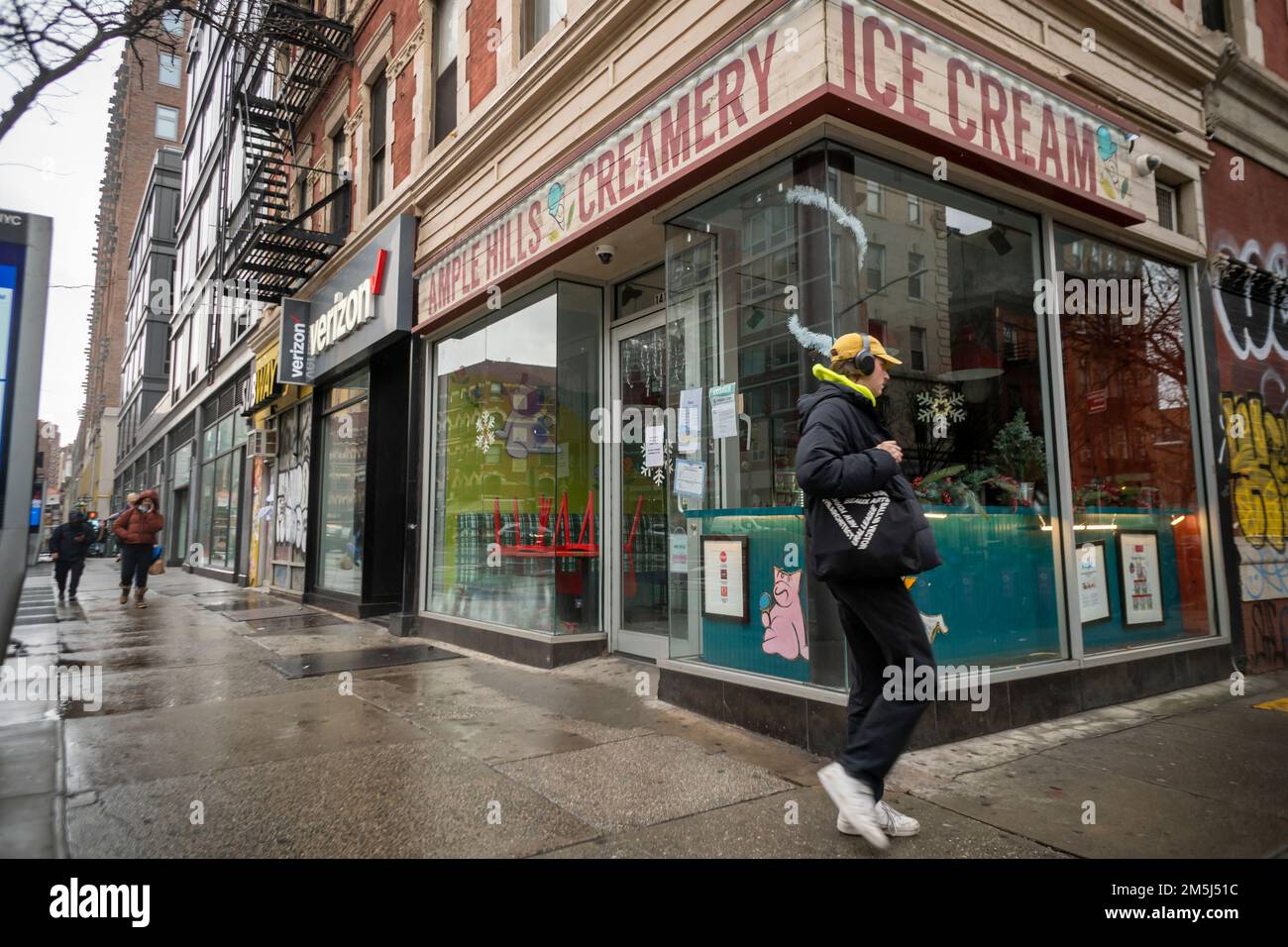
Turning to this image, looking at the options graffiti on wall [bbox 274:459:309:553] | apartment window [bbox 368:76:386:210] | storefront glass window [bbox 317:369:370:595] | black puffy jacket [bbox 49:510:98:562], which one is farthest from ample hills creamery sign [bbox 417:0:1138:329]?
black puffy jacket [bbox 49:510:98:562]

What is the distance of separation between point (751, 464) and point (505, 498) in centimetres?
378

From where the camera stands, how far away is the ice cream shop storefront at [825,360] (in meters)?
4.83

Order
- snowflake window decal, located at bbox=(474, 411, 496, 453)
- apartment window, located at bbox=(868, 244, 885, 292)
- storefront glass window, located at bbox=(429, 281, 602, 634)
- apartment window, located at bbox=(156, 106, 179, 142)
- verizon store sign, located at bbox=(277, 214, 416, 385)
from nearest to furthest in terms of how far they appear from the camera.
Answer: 1. apartment window, located at bbox=(868, 244, 885, 292)
2. storefront glass window, located at bbox=(429, 281, 602, 634)
3. snowflake window decal, located at bbox=(474, 411, 496, 453)
4. verizon store sign, located at bbox=(277, 214, 416, 385)
5. apartment window, located at bbox=(156, 106, 179, 142)

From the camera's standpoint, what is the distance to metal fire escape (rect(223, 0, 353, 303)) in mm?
12148

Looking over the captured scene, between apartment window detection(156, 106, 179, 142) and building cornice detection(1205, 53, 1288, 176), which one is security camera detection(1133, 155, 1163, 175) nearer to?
building cornice detection(1205, 53, 1288, 176)

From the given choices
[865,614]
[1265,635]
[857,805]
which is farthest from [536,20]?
[1265,635]

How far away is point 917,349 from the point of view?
5355 mm

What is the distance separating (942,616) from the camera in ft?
16.1

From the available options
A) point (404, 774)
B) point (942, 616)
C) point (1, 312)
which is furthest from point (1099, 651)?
point (1, 312)

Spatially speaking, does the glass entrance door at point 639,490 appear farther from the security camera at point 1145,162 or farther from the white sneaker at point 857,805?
the security camera at point 1145,162

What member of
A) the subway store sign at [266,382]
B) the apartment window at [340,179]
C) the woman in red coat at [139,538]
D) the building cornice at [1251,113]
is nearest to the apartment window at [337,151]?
the apartment window at [340,179]

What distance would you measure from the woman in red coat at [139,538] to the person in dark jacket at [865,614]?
12.7 meters

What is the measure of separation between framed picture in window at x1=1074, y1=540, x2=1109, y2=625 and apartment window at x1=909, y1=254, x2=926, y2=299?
2377 millimetres
